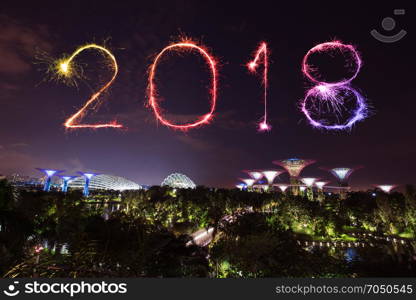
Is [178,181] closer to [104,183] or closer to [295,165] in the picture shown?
[104,183]

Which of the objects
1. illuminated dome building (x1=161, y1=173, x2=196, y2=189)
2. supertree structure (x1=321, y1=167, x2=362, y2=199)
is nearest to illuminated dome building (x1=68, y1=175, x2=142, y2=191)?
illuminated dome building (x1=161, y1=173, x2=196, y2=189)

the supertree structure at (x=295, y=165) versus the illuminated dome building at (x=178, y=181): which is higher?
the illuminated dome building at (x=178, y=181)

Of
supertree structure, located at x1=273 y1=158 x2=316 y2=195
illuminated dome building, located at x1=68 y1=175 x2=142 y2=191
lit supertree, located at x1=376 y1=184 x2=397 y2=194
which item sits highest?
illuminated dome building, located at x1=68 y1=175 x2=142 y2=191

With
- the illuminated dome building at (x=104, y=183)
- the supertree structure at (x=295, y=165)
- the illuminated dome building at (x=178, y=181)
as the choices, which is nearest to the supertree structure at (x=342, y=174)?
the supertree structure at (x=295, y=165)

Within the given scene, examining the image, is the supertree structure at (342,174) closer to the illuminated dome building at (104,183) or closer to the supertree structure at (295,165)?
the supertree structure at (295,165)

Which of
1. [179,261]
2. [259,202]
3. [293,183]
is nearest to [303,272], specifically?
[179,261]

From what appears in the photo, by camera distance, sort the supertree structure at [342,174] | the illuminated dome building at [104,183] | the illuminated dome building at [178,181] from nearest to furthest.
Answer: the supertree structure at [342,174], the illuminated dome building at [104,183], the illuminated dome building at [178,181]

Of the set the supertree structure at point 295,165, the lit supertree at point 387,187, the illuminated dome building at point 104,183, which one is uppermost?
the illuminated dome building at point 104,183

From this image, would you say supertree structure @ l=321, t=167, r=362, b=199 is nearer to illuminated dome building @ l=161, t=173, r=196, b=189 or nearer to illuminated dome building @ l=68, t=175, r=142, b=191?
illuminated dome building @ l=161, t=173, r=196, b=189
